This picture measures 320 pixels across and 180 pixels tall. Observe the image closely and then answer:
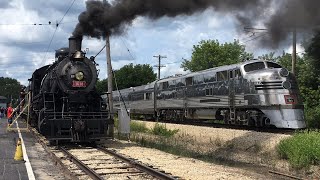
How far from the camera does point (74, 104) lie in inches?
595

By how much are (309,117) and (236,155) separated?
7.84m

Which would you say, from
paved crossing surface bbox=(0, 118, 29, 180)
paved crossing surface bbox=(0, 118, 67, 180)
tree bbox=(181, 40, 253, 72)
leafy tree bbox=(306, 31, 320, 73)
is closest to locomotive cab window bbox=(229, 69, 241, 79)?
paved crossing surface bbox=(0, 118, 67, 180)

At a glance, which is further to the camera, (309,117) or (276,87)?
(309,117)

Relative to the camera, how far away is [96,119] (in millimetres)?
14547

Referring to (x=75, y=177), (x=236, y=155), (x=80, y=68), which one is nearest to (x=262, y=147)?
(x=236, y=155)

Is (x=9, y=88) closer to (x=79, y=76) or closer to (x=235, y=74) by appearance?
(x=235, y=74)

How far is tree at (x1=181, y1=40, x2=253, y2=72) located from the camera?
58.9 metres

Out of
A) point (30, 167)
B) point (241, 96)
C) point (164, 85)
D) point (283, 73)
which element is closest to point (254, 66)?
point (241, 96)

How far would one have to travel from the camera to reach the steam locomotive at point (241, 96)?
1753 cm

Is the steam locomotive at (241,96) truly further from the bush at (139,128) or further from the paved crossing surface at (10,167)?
the paved crossing surface at (10,167)

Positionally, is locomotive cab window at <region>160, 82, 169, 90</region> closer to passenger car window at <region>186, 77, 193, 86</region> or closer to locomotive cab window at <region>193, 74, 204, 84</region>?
passenger car window at <region>186, 77, 193, 86</region>

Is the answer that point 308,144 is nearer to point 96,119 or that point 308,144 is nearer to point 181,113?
point 96,119

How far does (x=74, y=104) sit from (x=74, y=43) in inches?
90.8

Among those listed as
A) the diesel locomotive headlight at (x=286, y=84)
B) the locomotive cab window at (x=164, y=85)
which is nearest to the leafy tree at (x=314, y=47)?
the diesel locomotive headlight at (x=286, y=84)
